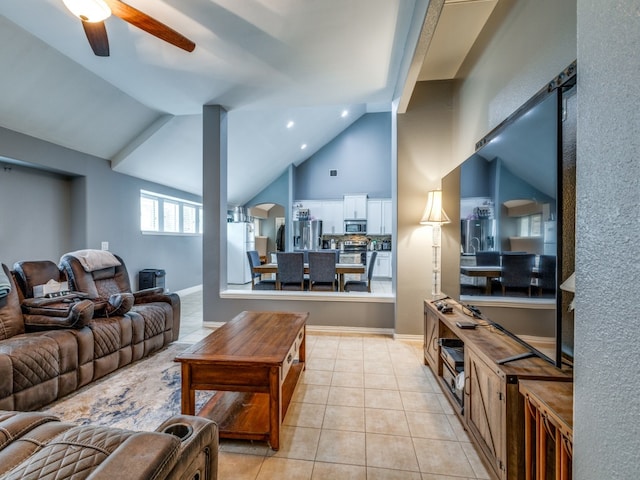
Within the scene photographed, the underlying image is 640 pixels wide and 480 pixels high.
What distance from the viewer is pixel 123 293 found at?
9.43 feet

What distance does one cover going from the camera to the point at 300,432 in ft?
5.85

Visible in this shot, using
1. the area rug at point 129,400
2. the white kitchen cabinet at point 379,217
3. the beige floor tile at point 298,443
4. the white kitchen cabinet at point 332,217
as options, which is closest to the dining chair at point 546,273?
the beige floor tile at point 298,443

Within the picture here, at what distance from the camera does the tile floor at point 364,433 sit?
1.50 metres

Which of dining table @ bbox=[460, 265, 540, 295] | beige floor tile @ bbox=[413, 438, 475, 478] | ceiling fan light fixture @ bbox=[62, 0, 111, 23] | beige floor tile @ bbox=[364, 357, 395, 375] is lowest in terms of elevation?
beige floor tile @ bbox=[413, 438, 475, 478]

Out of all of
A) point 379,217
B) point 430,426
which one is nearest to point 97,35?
point 430,426

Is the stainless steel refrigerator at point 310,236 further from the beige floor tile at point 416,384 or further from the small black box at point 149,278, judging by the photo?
the beige floor tile at point 416,384

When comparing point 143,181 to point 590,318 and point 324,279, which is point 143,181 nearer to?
point 324,279

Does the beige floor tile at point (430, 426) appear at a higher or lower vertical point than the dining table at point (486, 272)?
lower

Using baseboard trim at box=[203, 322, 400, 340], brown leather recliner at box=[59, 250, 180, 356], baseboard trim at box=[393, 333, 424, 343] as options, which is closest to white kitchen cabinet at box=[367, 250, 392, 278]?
baseboard trim at box=[203, 322, 400, 340]

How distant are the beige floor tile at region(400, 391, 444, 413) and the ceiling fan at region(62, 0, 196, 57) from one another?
10.2ft

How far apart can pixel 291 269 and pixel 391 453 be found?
258 cm

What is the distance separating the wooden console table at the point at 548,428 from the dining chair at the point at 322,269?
2.80 metres

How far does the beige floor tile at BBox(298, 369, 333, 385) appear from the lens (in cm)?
240

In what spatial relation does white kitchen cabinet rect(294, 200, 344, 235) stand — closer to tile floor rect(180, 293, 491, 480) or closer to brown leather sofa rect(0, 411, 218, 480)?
tile floor rect(180, 293, 491, 480)
